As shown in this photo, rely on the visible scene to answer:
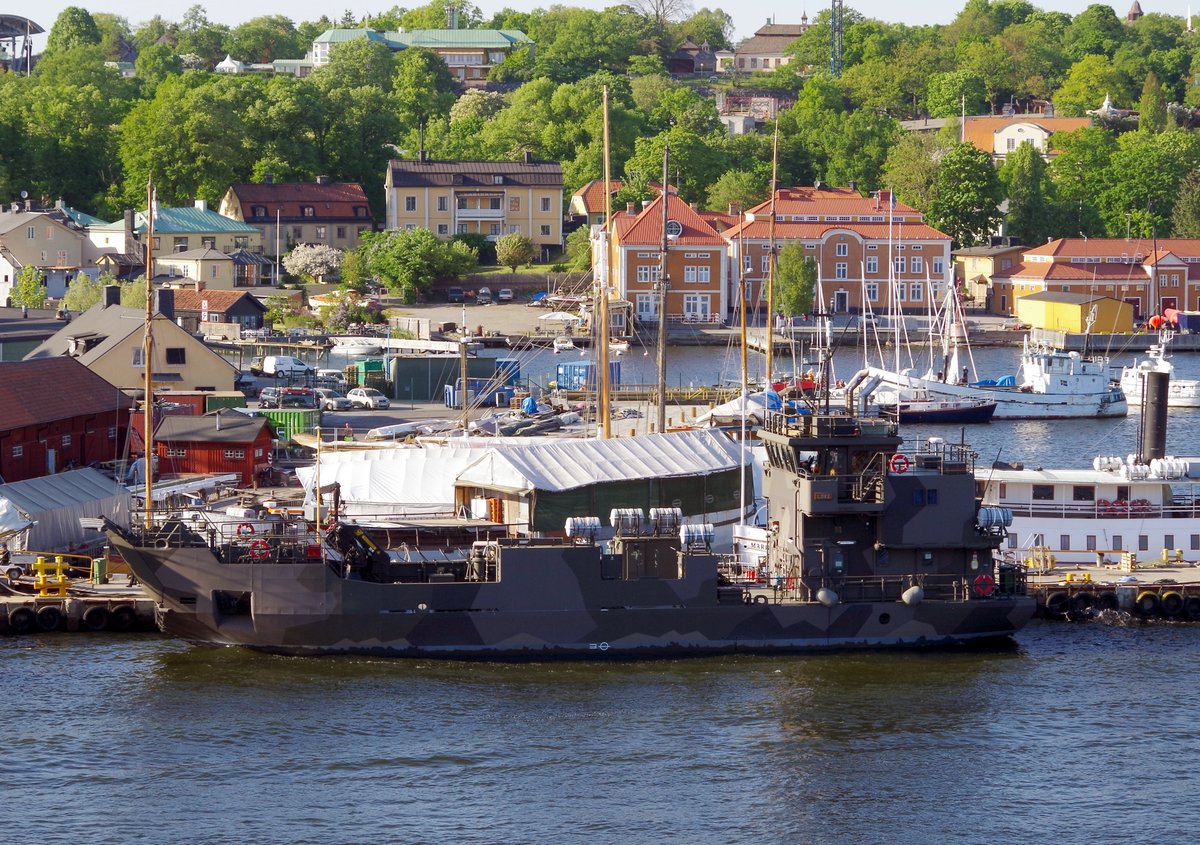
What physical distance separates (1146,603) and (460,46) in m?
137

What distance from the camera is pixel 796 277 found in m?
97.7

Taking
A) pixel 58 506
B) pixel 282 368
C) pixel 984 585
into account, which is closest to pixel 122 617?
pixel 58 506

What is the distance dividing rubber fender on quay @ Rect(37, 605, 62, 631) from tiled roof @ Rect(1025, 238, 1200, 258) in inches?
2993

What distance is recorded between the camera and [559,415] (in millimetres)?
61094

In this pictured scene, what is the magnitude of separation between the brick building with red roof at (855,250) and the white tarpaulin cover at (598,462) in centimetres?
5730

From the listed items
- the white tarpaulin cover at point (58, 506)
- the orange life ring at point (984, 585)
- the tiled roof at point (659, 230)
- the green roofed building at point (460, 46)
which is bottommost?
the orange life ring at point (984, 585)

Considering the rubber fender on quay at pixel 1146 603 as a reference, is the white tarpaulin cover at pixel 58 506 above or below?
above

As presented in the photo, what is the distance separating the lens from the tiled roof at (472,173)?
111 meters

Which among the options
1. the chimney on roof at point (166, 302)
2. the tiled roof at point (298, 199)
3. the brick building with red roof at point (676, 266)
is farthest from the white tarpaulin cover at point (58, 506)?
the tiled roof at point (298, 199)

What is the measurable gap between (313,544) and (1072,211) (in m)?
90.6

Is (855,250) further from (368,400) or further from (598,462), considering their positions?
(598,462)

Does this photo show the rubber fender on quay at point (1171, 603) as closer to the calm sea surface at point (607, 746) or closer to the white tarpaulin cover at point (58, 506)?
the calm sea surface at point (607, 746)

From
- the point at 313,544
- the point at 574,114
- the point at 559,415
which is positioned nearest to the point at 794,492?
the point at 313,544

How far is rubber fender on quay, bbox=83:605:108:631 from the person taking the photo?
36.3 meters
